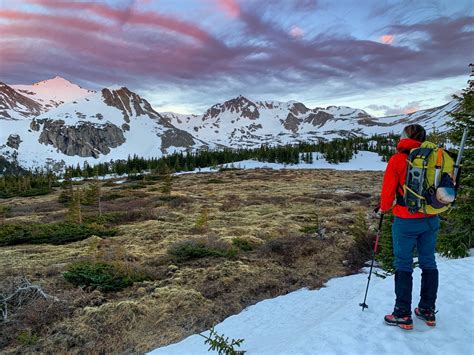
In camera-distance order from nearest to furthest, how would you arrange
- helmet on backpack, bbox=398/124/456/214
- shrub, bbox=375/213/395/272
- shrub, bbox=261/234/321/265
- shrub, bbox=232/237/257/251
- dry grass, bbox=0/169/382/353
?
1. helmet on backpack, bbox=398/124/456/214
2. dry grass, bbox=0/169/382/353
3. shrub, bbox=375/213/395/272
4. shrub, bbox=261/234/321/265
5. shrub, bbox=232/237/257/251

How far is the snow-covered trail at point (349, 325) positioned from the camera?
16.8 feet

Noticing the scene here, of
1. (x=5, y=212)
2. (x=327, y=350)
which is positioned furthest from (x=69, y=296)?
(x=5, y=212)

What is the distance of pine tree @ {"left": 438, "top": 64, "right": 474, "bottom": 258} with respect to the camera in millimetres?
9773

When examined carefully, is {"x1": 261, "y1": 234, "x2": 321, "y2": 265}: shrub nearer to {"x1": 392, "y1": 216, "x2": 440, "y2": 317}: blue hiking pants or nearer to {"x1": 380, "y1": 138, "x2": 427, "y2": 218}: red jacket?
{"x1": 392, "y1": 216, "x2": 440, "y2": 317}: blue hiking pants

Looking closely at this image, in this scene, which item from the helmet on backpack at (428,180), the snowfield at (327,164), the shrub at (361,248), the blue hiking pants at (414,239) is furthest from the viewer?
the snowfield at (327,164)

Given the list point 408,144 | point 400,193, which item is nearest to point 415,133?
point 408,144

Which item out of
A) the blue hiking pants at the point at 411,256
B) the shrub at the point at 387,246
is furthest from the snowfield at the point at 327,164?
the blue hiking pants at the point at 411,256

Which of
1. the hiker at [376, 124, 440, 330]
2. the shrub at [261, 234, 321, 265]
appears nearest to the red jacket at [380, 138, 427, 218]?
the hiker at [376, 124, 440, 330]

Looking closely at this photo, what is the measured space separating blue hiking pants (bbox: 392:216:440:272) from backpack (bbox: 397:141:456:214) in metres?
0.27

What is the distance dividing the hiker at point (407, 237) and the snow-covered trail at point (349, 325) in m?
0.38

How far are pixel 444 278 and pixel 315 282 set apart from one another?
4.36 metres

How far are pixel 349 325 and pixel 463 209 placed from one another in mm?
6758

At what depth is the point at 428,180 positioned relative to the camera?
5078 millimetres

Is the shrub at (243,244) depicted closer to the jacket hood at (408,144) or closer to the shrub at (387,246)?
the shrub at (387,246)
